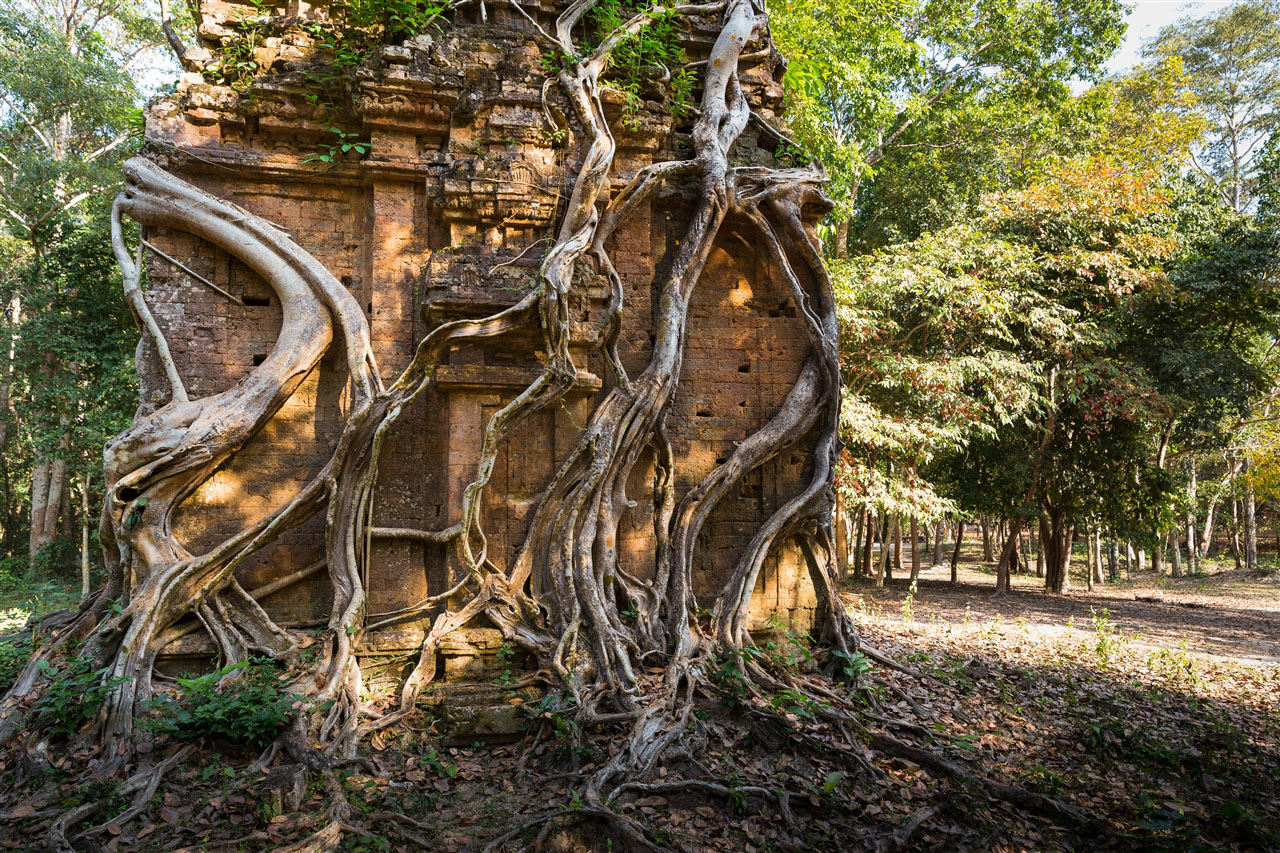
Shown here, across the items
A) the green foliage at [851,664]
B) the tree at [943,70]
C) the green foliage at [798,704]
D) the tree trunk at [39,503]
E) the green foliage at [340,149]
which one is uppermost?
the tree at [943,70]

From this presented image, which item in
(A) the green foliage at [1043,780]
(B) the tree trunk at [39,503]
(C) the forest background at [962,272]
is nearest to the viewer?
(A) the green foliage at [1043,780]

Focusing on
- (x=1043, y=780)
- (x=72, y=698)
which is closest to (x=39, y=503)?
(x=72, y=698)

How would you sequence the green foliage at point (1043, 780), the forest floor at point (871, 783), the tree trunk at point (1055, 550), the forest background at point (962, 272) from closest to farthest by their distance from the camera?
the forest floor at point (871, 783) < the green foliage at point (1043, 780) < the forest background at point (962, 272) < the tree trunk at point (1055, 550)

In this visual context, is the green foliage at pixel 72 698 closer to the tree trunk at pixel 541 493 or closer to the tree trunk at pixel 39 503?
the tree trunk at pixel 541 493

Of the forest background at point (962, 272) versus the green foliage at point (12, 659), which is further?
the forest background at point (962, 272)

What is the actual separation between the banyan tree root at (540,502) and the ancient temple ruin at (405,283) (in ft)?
0.46

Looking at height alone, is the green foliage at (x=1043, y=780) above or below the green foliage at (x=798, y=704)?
below

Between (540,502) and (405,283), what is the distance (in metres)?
1.97

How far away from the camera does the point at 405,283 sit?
5359 millimetres

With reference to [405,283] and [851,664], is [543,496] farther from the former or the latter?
[851,664]

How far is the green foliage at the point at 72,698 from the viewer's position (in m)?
3.98

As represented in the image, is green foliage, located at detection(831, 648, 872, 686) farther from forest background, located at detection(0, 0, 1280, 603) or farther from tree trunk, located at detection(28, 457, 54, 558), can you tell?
tree trunk, located at detection(28, 457, 54, 558)

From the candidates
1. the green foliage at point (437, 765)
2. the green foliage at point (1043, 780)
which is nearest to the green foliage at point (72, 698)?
the green foliage at point (437, 765)

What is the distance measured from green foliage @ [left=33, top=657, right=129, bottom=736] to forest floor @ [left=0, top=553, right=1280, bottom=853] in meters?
0.23
